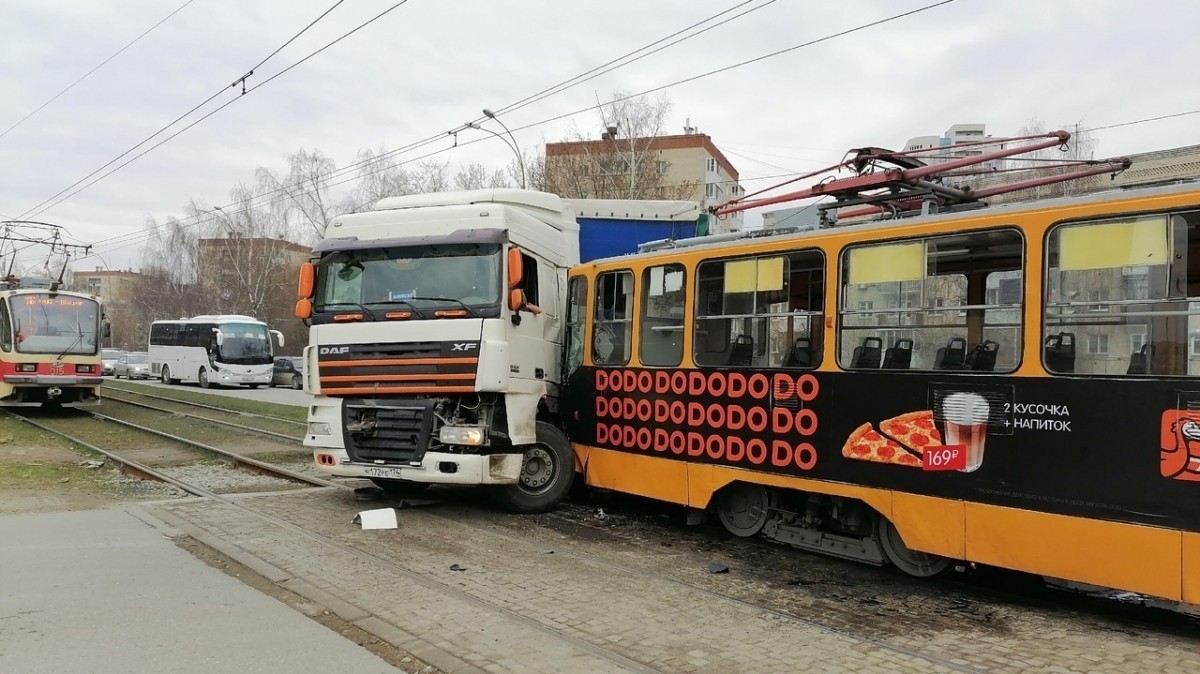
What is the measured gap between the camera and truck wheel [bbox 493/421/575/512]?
8961mm

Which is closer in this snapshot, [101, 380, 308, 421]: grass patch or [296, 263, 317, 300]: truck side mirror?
[296, 263, 317, 300]: truck side mirror

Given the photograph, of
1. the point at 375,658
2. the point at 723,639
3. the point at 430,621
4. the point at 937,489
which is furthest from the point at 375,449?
the point at 937,489

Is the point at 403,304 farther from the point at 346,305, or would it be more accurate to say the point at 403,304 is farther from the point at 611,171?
the point at 611,171

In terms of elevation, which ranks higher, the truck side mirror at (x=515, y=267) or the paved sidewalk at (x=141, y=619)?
the truck side mirror at (x=515, y=267)

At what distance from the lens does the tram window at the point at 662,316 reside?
315 inches

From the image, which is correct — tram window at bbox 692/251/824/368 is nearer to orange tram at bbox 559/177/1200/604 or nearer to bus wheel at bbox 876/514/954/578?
orange tram at bbox 559/177/1200/604

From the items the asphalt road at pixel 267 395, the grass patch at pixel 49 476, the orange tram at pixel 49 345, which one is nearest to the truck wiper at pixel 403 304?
the grass patch at pixel 49 476

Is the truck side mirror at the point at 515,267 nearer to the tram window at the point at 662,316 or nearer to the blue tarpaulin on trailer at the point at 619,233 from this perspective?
the tram window at the point at 662,316

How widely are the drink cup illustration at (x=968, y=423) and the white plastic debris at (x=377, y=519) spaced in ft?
17.4

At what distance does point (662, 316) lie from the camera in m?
8.19

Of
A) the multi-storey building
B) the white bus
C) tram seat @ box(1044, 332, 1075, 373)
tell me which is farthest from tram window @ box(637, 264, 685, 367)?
the white bus

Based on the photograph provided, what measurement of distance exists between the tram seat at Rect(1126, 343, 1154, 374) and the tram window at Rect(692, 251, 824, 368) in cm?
223

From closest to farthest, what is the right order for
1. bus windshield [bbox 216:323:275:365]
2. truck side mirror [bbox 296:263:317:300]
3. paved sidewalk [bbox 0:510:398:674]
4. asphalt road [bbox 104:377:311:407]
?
paved sidewalk [bbox 0:510:398:674] → truck side mirror [bbox 296:263:317:300] → asphalt road [bbox 104:377:311:407] → bus windshield [bbox 216:323:275:365]

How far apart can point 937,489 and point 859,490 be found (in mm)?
640
